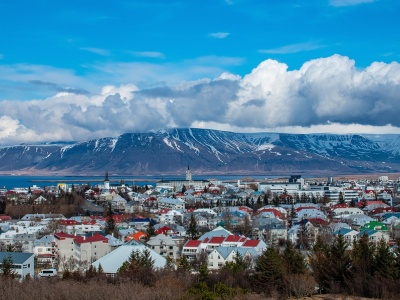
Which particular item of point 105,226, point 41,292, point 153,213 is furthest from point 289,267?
point 153,213

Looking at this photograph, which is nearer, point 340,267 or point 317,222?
point 340,267

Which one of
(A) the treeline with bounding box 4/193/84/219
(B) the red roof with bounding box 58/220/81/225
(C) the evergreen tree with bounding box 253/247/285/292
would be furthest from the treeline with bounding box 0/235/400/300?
(A) the treeline with bounding box 4/193/84/219

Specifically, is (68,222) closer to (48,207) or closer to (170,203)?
(48,207)

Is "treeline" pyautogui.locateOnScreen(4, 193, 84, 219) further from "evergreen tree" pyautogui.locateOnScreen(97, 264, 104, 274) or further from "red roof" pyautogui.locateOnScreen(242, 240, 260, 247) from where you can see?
"evergreen tree" pyautogui.locateOnScreen(97, 264, 104, 274)

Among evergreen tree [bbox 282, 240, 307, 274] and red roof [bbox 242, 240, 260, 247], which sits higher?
evergreen tree [bbox 282, 240, 307, 274]

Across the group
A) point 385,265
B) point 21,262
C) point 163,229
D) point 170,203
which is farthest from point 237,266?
point 170,203

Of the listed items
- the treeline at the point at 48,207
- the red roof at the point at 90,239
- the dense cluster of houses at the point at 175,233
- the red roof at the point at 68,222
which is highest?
the treeline at the point at 48,207

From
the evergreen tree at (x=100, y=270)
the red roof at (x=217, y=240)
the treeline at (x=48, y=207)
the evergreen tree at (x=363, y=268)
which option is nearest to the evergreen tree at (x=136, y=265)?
the evergreen tree at (x=100, y=270)

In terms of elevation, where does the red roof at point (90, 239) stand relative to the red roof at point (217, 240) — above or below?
above

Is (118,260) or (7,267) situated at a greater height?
(7,267)

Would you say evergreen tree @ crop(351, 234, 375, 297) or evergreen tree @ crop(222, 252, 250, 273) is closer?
evergreen tree @ crop(351, 234, 375, 297)

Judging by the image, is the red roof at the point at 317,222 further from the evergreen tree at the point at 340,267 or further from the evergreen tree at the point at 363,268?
the evergreen tree at the point at 340,267

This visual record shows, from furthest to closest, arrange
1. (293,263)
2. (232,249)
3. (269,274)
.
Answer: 1. (232,249)
2. (293,263)
3. (269,274)

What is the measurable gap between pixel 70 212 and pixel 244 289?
4287 cm
